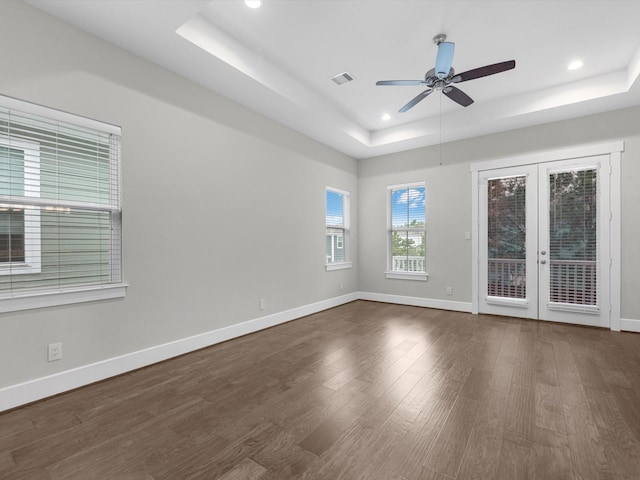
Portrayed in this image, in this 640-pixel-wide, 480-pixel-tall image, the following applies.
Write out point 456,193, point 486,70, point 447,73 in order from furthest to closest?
point 456,193, point 447,73, point 486,70

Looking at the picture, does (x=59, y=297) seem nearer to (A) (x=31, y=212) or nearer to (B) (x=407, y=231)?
(A) (x=31, y=212)

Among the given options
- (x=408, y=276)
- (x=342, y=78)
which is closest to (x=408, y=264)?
(x=408, y=276)

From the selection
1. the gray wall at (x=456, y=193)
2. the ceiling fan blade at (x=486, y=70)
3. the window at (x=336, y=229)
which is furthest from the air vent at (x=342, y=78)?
the gray wall at (x=456, y=193)

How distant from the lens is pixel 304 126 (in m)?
4.49

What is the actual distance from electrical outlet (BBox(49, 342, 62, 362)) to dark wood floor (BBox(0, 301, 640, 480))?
0.30m

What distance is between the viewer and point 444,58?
275cm

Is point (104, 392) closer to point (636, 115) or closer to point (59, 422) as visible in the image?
point (59, 422)

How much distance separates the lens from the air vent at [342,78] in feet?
11.9

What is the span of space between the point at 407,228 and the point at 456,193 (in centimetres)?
104

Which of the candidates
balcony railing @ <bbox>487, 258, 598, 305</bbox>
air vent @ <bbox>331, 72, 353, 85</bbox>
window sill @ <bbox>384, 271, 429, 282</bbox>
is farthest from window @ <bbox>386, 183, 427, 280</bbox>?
air vent @ <bbox>331, 72, 353, 85</bbox>

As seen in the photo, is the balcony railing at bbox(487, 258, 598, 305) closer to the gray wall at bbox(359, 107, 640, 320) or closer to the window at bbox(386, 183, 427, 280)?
the gray wall at bbox(359, 107, 640, 320)

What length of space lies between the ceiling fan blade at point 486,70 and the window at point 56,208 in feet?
10.7

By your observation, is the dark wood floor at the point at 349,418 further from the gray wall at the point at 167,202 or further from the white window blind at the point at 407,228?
the white window blind at the point at 407,228

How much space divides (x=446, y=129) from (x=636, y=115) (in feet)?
7.42
